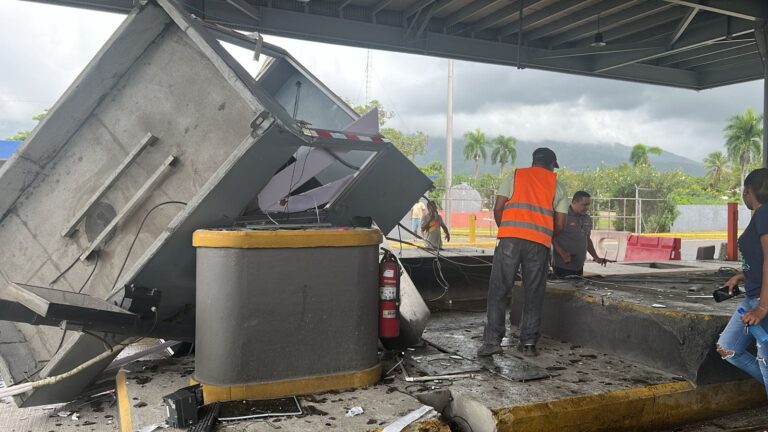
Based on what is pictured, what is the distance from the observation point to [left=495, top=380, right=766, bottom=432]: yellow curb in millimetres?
3398

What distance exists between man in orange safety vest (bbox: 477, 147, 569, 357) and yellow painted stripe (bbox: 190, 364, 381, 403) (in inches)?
46.9

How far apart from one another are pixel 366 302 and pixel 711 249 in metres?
11.0

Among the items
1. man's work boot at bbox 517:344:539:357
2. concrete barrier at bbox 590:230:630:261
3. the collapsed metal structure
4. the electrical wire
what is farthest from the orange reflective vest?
concrete barrier at bbox 590:230:630:261

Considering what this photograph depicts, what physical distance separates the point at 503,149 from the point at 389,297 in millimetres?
86039

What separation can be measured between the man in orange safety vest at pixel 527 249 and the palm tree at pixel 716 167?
67.4 m

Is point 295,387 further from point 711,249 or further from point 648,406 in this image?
point 711,249

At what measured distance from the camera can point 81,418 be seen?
12.1 feet

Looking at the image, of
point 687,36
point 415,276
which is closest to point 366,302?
point 415,276

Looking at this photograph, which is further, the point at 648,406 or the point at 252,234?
the point at 648,406

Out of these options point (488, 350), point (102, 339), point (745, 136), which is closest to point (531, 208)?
point (488, 350)

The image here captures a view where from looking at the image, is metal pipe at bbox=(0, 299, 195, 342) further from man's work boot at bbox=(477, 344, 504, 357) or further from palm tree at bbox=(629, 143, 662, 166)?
palm tree at bbox=(629, 143, 662, 166)

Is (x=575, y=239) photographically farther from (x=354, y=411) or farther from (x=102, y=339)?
(x=102, y=339)

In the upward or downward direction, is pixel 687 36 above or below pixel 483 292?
above

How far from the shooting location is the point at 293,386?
3.66 meters
